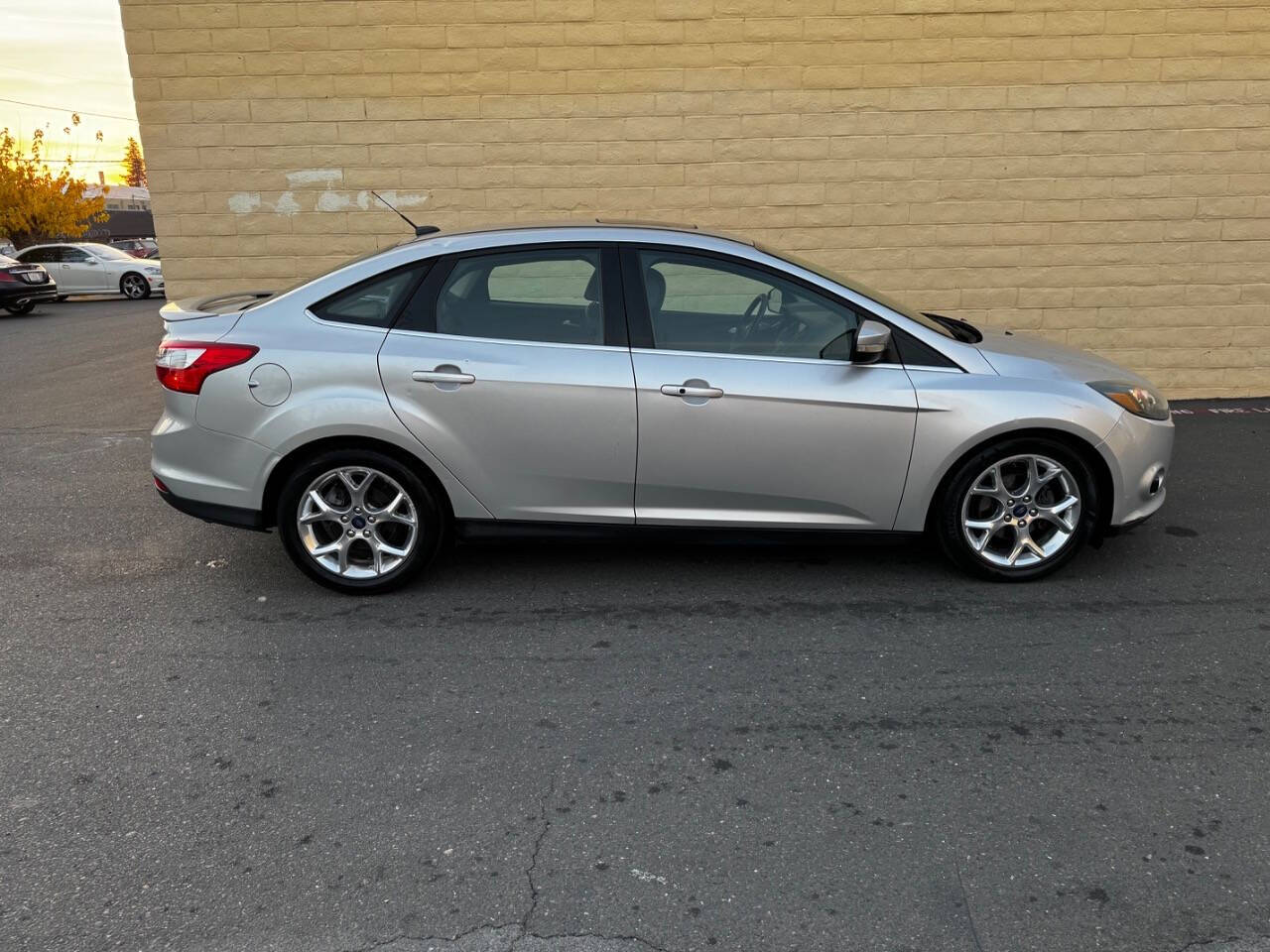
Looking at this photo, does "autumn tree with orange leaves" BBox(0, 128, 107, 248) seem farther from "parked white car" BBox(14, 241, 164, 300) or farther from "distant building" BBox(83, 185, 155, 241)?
"distant building" BBox(83, 185, 155, 241)

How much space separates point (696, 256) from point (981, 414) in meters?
1.46

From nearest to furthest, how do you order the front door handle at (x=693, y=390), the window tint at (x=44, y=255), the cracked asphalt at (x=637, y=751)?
the cracked asphalt at (x=637, y=751) → the front door handle at (x=693, y=390) → the window tint at (x=44, y=255)

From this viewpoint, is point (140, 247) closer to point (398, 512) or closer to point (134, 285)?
point (134, 285)

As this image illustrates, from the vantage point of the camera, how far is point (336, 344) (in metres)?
4.59

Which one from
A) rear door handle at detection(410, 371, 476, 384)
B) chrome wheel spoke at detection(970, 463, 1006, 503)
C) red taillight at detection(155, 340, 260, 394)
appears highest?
red taillight at detection(155, 340, 260, 394)

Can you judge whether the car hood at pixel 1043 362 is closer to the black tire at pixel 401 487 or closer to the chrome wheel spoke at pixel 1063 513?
the chrome wheel spoke at pixel 1063 513

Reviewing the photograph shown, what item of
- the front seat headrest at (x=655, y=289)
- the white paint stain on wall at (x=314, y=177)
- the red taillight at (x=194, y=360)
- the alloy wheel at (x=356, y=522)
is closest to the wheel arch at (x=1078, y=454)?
the front seat headrest at (x=655, y=289)

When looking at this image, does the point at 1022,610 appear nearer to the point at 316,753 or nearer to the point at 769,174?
the point at 316,753

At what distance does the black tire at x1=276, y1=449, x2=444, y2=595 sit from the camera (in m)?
4.62

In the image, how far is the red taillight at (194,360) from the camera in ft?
15.0

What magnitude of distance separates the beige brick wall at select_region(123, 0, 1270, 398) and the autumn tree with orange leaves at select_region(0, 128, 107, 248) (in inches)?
1424

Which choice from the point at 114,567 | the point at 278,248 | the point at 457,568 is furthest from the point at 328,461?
the point at 278,248

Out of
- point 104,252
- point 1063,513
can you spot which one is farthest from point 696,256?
point 104,252

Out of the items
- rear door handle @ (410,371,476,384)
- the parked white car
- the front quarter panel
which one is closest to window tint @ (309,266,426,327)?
rear door handle @ (410,371,476,384)
